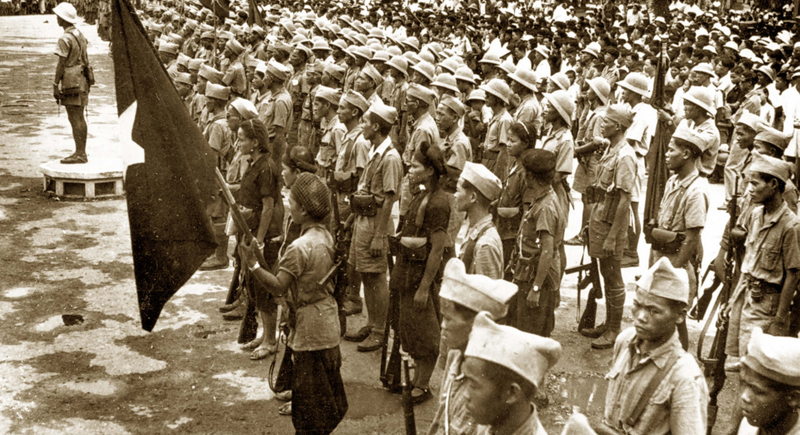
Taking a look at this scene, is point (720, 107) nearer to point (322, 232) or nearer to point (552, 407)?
point (552, 407)

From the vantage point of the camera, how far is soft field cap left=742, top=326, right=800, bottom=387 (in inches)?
130

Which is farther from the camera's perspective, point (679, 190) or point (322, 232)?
point (679, 190)

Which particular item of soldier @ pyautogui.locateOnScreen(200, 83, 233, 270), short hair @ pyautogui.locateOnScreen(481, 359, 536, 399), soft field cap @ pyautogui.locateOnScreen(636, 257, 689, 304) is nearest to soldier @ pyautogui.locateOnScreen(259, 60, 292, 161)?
soldier @ pyautogui.locateOnScreen(200, 83, 233, 270)

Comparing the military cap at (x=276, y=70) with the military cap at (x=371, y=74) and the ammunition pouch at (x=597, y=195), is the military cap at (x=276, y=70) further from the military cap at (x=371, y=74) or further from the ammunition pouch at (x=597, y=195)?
the ammunition pouch at (x=597, y=195)

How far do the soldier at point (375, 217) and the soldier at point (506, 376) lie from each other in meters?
4.43

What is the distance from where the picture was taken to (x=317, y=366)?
17.6 ft

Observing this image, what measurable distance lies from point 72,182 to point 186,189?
27.6 ft

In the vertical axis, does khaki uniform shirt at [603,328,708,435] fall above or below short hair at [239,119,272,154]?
below

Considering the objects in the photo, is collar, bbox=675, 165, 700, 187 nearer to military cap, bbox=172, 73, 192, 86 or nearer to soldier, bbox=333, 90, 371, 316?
soldier, bbox=333, 90, 371, 316

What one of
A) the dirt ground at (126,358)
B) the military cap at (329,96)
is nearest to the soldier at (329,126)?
the military cap at (329,96)

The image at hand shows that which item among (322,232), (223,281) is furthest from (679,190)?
(223,281)

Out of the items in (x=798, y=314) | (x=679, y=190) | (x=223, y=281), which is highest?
(x=679, y=190)

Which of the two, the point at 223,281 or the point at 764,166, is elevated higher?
the point at 764,166

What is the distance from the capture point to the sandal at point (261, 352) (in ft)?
23.5
